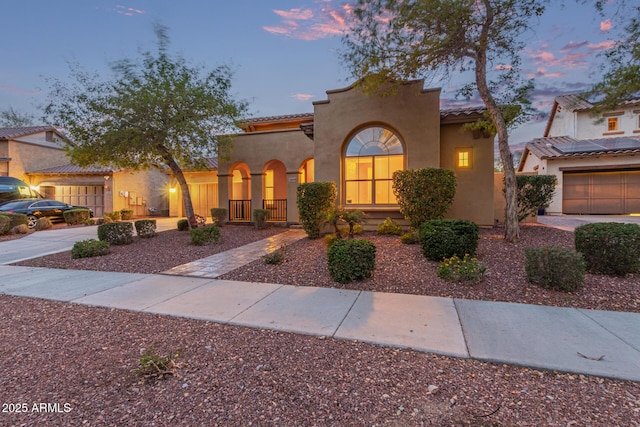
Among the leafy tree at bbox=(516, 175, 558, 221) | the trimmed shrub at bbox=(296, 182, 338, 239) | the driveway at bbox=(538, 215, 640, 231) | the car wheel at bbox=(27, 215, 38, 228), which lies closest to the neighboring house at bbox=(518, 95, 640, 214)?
the driveway at bbox=(538, 215, 640, 231)

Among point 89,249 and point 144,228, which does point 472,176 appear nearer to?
point 144,228

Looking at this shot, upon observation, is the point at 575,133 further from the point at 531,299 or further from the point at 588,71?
the point at 531,299

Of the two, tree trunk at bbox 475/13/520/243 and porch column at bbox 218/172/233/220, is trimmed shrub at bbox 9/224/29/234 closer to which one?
porch column at bbox 218/172/233/220

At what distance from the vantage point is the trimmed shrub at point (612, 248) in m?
4.93

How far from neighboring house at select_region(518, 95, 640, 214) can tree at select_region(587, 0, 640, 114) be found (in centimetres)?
1162

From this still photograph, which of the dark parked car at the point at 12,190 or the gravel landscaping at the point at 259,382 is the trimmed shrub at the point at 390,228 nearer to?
the gravel landscaping at the point at 259,382

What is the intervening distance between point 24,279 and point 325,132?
925cm

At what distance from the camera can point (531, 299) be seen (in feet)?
14.3

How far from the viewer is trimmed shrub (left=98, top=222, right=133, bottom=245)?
914 centimetres

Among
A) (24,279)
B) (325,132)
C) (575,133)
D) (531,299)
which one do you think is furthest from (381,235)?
(575,133)

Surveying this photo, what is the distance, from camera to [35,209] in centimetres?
1566

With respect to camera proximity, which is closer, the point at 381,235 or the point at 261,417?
the point at 261,417

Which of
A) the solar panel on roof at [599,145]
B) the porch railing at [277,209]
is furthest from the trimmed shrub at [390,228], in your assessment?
the solar panel on roof at [599,145]

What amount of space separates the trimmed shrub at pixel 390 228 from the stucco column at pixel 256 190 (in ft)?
21.2
